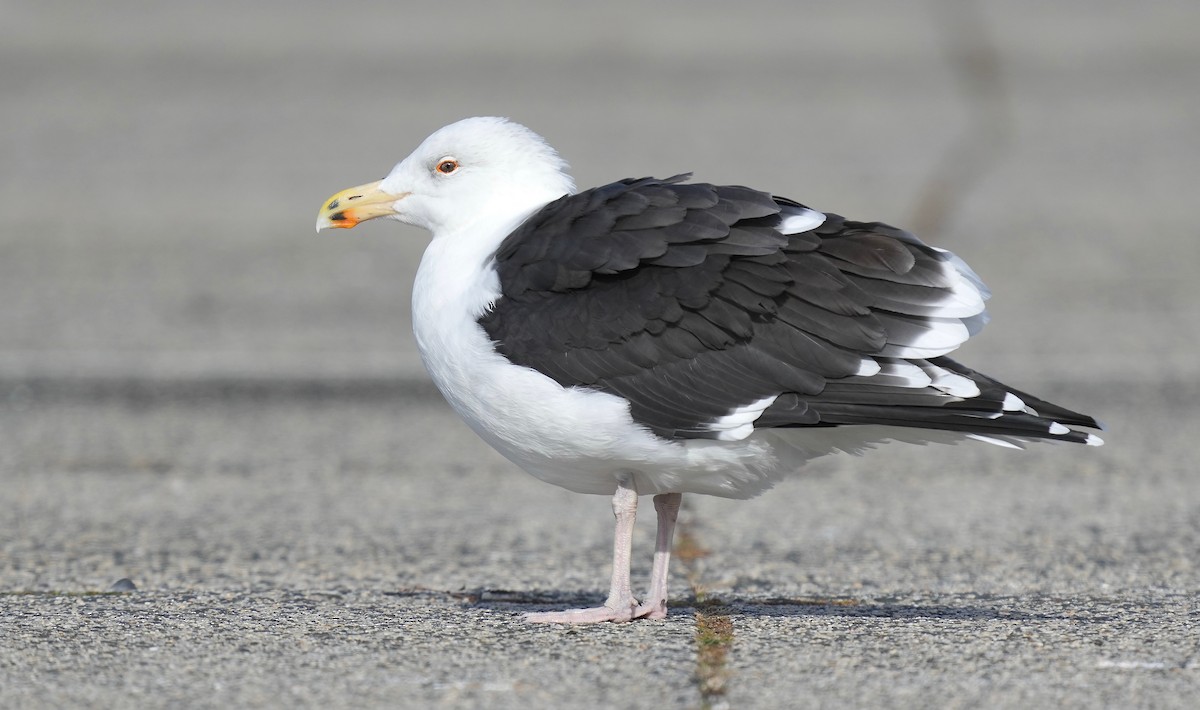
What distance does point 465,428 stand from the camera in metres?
8.94

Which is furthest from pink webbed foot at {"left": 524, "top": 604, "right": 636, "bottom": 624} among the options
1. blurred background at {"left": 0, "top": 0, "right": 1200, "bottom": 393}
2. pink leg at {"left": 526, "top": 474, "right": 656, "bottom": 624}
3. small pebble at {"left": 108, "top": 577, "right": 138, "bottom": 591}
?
blurred background at {"left": 0, "top": 0, "right": 1200, "bottom": 393}

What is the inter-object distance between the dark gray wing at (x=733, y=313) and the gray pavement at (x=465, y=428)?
2.38 feet

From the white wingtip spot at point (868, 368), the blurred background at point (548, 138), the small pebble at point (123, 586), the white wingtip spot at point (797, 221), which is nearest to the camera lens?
the white wingtip spot at point (868, 368)

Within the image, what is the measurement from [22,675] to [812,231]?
2615 mm

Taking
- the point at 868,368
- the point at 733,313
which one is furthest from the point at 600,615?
the point at 868,368

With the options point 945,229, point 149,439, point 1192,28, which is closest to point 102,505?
point 149,439

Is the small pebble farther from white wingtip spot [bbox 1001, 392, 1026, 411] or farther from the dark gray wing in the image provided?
white wingtip spot [bbox 1001, 392, 1026, 411]

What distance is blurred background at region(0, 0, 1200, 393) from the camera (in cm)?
1103

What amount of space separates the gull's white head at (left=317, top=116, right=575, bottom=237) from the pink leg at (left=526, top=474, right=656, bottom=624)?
1.05 metres

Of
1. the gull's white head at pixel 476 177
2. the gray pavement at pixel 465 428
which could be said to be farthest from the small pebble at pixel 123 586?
the gull's white head at pixel 476 177

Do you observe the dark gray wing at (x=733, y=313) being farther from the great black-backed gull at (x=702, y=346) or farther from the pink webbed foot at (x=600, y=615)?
the pink webbed foot at (x=600, y=615)

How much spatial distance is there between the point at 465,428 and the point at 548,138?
8037mm

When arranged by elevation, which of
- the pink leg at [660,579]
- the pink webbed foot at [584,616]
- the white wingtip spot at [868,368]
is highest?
the white wingtip spot at [868,368]

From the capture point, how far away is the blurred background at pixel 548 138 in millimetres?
11031
